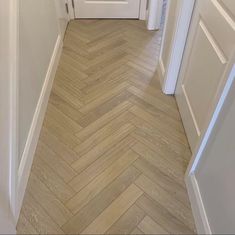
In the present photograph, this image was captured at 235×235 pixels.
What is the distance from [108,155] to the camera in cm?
160

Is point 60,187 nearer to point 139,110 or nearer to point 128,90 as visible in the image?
point 139,110

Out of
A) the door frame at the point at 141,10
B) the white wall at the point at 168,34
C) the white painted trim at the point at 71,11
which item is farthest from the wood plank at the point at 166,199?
the white painted trim at the point at 71,11

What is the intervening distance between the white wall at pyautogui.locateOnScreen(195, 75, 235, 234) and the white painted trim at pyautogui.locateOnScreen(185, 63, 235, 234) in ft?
0.05

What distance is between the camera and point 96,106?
6.32 feet

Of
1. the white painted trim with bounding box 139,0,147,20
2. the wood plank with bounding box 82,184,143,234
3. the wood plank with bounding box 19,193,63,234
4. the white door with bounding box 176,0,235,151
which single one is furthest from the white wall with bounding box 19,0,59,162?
the white painted trim with bounding box 139,0,147,20

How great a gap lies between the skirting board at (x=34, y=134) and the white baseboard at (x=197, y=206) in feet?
2.97

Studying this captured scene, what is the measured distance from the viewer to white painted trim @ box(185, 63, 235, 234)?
39.1 inches

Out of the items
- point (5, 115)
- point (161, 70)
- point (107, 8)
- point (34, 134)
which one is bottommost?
point (34, 134)

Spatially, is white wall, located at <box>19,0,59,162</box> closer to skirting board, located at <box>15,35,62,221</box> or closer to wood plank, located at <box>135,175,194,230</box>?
skirting board, located at <box>15,35,62,221</box>

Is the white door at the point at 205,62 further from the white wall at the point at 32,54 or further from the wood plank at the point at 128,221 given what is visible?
the white wall at the point at 32,54

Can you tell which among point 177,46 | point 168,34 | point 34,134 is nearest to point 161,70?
point 168,34

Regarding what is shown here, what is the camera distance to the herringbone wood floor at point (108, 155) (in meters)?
1.31

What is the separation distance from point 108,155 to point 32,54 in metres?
0.80

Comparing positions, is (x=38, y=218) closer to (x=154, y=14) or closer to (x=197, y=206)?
(x=197, y=206)
